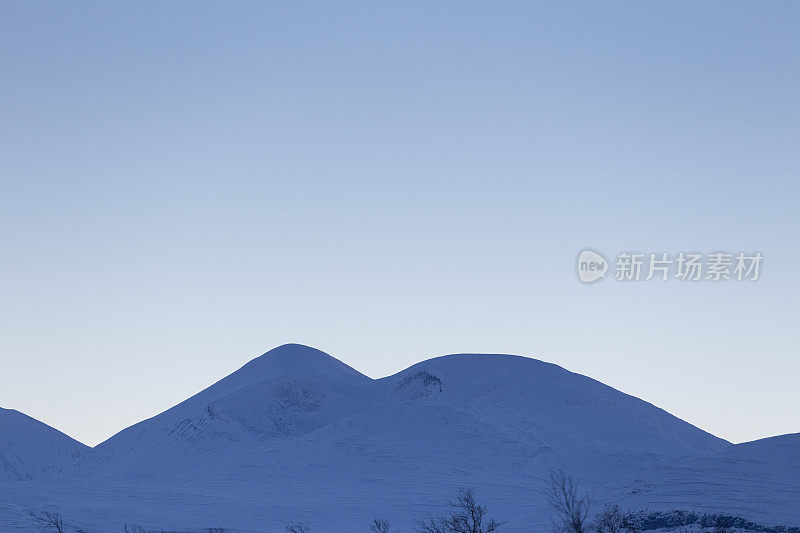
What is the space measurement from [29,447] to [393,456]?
98.9m

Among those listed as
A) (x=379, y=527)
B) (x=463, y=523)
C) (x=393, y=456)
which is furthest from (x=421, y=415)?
(x=379, y=527)

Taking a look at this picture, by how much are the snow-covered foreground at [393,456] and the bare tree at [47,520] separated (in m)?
0.96

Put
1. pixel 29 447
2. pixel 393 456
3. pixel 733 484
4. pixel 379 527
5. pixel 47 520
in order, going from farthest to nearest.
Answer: pixel 29 447
pixel 393 456
pixel 733 484
pixel 47 520
pixel 379 527

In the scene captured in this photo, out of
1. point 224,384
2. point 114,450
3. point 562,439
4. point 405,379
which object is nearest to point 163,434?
point 114,450

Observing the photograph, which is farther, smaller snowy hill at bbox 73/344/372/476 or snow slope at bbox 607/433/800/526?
smaller snowy hill at bbox 73/344/372/476

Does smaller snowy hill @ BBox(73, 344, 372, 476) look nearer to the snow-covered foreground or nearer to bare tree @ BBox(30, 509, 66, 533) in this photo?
the snow-covered foreground

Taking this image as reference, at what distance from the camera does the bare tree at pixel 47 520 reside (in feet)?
197

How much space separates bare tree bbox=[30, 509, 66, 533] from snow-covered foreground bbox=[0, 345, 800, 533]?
0.96 meters

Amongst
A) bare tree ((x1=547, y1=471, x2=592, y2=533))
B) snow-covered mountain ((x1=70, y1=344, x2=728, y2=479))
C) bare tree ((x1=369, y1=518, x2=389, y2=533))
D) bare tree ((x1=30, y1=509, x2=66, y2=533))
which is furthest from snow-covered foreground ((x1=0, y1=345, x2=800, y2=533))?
bare tree ((x1=369, y1=518, x2=389, y2=533))

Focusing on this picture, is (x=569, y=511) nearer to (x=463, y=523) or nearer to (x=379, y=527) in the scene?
(x=463, y=523)

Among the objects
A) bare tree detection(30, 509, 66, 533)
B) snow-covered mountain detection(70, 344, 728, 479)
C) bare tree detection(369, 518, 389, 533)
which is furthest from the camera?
snow-covered mountain detection(70, 344, 728, 479)

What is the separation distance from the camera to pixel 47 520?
62.5 meters

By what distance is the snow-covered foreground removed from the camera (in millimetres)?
67375

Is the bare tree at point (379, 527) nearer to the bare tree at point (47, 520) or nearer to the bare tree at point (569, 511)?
the bare tree at point (569, 511)
